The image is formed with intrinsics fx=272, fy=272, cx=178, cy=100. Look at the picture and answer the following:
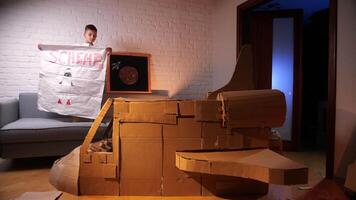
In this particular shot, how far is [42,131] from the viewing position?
2.02m

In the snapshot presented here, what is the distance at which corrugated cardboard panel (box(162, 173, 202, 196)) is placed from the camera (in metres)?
1.34

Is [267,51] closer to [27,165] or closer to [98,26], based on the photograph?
[98,26]

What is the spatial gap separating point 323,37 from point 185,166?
3.63m

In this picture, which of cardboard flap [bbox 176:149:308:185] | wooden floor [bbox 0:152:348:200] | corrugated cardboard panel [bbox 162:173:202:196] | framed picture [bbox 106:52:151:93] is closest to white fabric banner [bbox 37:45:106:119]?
framed picture [bbox 106:52:151:93]

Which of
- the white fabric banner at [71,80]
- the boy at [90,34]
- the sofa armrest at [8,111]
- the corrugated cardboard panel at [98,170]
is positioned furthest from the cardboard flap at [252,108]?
the sofa armrest at [8,111]

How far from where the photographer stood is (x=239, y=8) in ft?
9.59

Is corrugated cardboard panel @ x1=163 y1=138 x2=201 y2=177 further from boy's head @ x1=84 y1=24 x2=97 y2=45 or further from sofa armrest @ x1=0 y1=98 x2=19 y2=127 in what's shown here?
boy's head @ x1=84 y1=24 x2=97 y2=45

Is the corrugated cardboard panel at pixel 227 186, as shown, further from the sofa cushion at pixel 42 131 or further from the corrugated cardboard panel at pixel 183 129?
the sofa cushion at pixel 42 131

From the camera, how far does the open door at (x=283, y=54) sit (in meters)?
3.08

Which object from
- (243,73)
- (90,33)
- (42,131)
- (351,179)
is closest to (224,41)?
(90,33)

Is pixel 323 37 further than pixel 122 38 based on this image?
Yes

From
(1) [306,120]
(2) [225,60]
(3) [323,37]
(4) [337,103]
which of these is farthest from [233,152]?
(3) [323,37]

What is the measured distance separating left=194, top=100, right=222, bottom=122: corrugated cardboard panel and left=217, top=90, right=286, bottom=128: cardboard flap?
31 millimetres

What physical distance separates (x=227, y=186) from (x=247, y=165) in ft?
1.19
